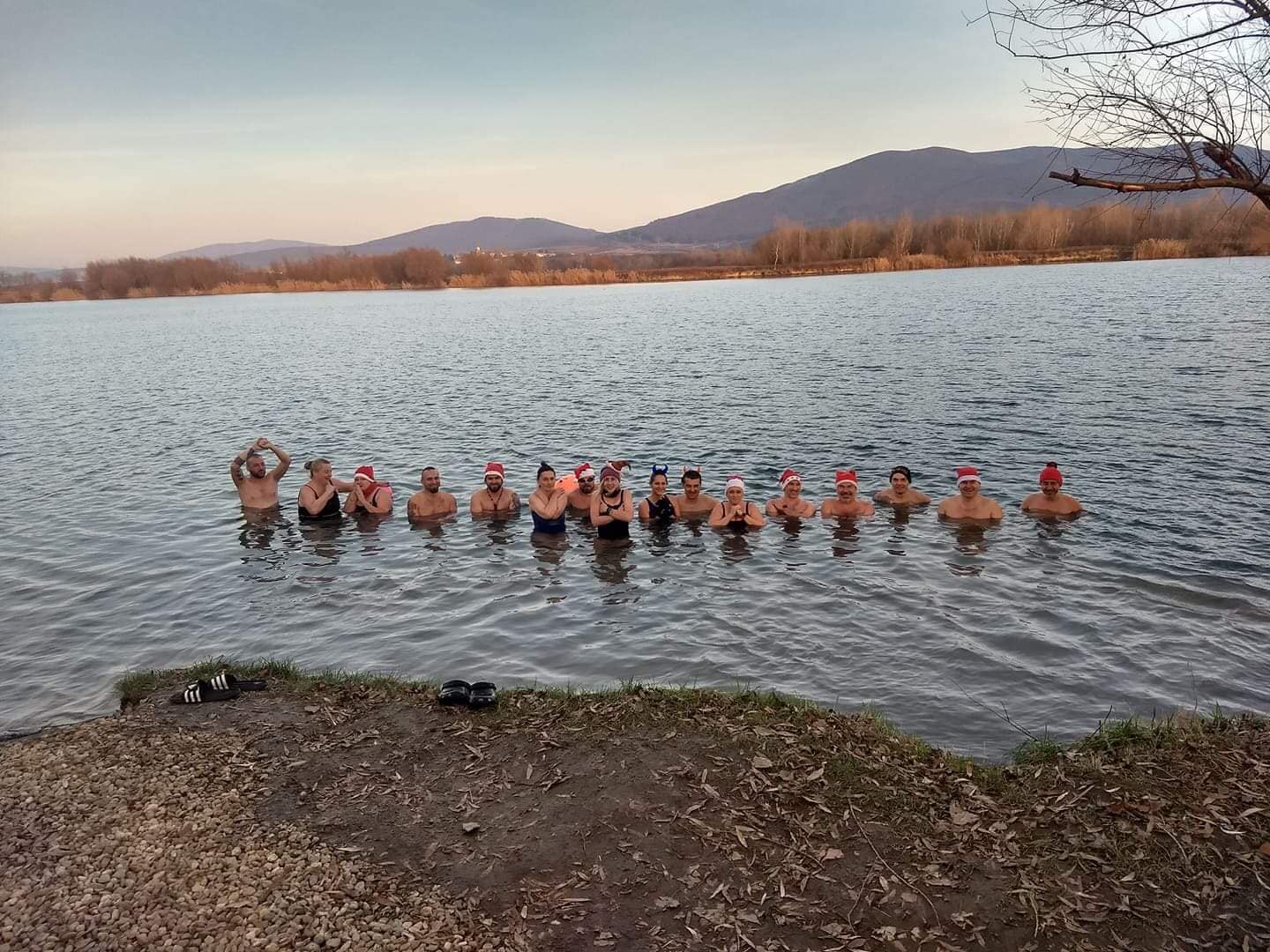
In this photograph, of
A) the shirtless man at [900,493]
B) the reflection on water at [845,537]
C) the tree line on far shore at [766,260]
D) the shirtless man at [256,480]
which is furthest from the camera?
the tree line on far shore at [766,260]

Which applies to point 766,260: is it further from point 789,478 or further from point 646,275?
point 789,478

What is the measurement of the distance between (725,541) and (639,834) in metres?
7.92

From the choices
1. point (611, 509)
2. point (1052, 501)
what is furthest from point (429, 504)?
point (1052, 501)

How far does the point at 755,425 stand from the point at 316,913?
17.8m

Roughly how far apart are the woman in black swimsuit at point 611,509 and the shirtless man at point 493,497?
2.13 metres

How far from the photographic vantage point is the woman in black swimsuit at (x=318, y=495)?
47.4ft

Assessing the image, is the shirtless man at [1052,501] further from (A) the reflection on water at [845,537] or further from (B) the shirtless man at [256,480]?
(B) the shirtless man at [256,480]

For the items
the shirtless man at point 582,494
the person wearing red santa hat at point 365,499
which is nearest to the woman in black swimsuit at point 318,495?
the person wearing red santa hat at point 365,499

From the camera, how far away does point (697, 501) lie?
1396 centimetres

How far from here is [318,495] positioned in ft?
47.6

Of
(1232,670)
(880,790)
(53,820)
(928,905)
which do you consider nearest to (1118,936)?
(928,905)

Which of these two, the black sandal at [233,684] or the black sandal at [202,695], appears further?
the black sandal at [233,684]

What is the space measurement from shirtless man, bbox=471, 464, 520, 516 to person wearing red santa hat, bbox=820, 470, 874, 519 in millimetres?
5451

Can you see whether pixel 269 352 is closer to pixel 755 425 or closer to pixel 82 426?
pixel 82 426
